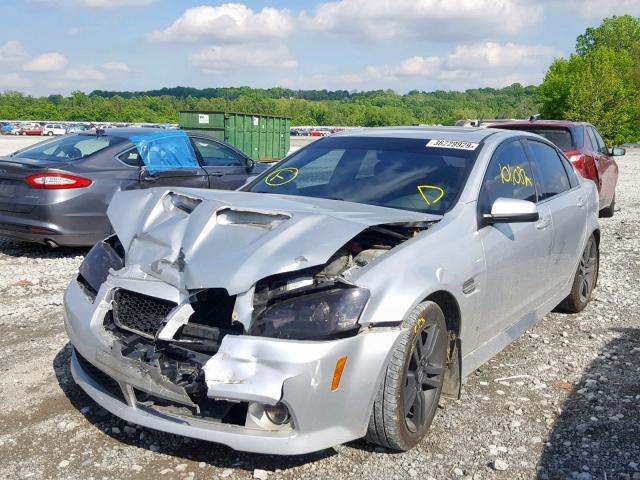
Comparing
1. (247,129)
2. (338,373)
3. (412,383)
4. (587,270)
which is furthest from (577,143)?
(247,129)

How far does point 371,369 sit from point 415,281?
52 cm

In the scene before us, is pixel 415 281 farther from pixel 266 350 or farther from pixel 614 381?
pixel 614 381

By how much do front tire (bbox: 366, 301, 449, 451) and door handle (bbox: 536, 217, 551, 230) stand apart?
1520 mm

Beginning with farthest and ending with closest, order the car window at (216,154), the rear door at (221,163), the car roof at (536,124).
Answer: the car roof at (536,124)
the car window at (216,154)
the rear door at (221,163)

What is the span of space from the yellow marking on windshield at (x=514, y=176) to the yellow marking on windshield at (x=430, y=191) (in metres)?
0.60

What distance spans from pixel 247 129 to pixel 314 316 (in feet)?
58.1

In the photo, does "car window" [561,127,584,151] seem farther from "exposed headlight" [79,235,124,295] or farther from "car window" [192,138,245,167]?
"exposed headlight" [79,235,124,295]

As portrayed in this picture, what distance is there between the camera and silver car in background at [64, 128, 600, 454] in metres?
2.99

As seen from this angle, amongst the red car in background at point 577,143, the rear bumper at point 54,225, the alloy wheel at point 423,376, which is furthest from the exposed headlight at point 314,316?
the red car in background at point 577,143

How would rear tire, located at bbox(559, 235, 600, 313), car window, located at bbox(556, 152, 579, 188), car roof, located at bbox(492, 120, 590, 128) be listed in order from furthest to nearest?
car roof, located at bbox(492, 120, 590, 128) → rear tire, located at bbox(559, 235, 600, 313) → car window, located at bbox(556, 152, 579, 188)

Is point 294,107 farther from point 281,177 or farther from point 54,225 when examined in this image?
point 281,177

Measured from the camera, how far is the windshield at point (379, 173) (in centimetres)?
427

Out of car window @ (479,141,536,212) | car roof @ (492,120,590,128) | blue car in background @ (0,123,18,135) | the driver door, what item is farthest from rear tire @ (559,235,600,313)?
blue car in background @ (0,123,18,135)

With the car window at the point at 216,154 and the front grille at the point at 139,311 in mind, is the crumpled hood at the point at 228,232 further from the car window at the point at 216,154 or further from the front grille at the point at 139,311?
the car window at the point at 216,154
